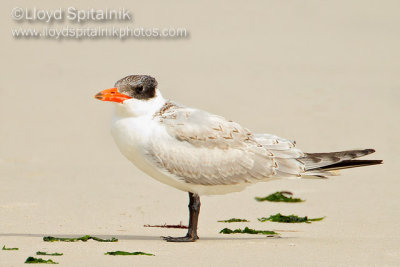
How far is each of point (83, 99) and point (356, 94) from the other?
15.1 ft

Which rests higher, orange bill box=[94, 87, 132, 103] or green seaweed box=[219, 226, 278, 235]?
orange bill box=[94, 87, 132, 103]

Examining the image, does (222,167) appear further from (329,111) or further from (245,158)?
(329,111)

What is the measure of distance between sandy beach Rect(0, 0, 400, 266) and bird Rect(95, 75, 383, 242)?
0.48 metres

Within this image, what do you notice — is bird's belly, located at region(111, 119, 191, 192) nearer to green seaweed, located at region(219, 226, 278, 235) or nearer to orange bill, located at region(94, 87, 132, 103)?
orange bill, located at region(94, 87, 132, 103)

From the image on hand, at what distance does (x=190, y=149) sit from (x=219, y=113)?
7.07 metres

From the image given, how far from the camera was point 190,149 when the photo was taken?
7.39m

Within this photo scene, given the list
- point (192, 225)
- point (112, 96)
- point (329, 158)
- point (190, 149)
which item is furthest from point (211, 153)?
point (329, 158)

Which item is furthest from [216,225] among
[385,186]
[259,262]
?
[385,186]

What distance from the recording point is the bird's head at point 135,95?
7.32 meters

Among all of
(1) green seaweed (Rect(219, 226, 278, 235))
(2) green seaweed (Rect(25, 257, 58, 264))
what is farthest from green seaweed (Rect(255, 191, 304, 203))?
(2) green seaweed (Rect(25, 257, 58, 264))

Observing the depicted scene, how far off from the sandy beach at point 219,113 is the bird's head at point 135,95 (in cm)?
104

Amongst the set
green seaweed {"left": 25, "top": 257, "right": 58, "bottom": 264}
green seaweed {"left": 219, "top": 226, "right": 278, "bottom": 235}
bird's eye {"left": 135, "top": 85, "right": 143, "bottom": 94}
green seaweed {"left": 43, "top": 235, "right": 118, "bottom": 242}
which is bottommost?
green seaweed {"left": 25, "top": 257, "right": 58, "bottom": 264}

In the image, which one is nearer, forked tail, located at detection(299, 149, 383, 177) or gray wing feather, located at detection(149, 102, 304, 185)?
gray wing feather, located at detection(149, 102, 304, 185)

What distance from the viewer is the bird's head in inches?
288
